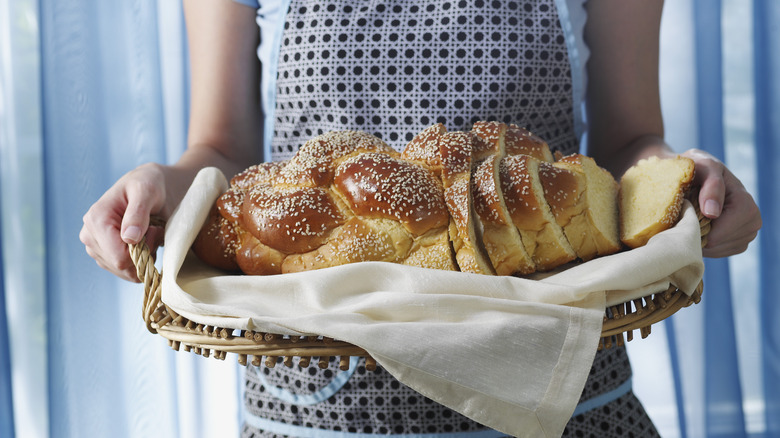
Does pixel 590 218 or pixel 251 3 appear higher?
pixel 251 3

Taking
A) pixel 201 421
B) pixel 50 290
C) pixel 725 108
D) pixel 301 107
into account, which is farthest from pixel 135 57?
pixel 725 108

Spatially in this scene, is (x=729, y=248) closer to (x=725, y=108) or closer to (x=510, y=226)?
(x=510, y=226)

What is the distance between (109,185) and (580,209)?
124 cm

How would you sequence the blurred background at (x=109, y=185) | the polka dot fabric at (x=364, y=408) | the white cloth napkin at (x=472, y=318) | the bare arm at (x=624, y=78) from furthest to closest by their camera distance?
the blurred background at (x=109, y=185), the bare arm at (x=624, y=78), the polka dot fabric at (x=364, y=408), the white cloth napkin at (x=472, y=318)

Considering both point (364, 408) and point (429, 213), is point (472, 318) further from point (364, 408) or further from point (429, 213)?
point (364, 408)

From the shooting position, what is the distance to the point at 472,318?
1.84 ft

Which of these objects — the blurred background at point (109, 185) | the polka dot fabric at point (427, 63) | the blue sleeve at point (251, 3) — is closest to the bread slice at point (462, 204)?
the polka dot fabric at point (427, 63)

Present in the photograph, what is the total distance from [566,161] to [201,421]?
47.5 inches

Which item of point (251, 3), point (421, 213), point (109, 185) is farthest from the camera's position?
point (109, 185)

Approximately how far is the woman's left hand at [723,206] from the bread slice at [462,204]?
25 cm

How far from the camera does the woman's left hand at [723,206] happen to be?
68 centimetres

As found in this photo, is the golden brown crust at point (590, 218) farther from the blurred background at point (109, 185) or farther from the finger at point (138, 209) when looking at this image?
the blurred background at point (109, 185)

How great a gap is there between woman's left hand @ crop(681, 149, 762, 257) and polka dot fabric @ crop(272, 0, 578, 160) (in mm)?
268

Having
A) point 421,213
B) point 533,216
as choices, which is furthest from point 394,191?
point 533,216
